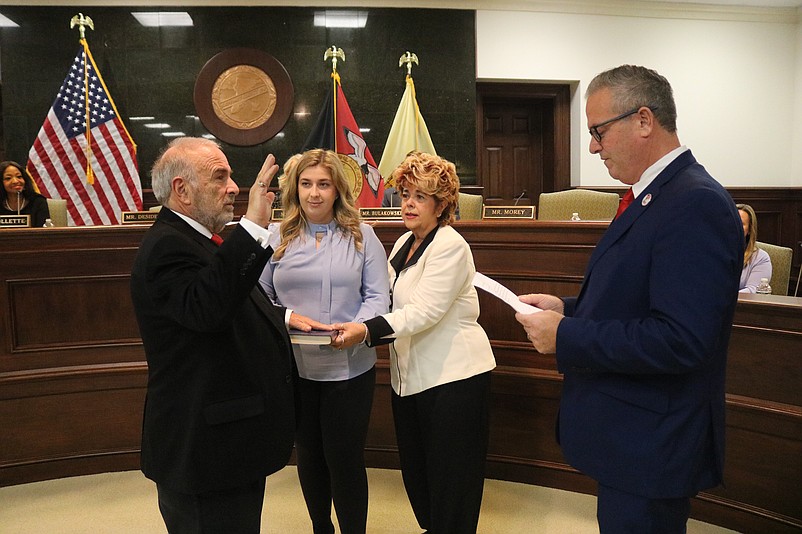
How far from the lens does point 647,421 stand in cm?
122

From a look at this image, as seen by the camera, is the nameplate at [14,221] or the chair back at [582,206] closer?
the nameplate at [14,221]

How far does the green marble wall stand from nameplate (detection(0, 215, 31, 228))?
11.6ft

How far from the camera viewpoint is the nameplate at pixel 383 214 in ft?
10.9

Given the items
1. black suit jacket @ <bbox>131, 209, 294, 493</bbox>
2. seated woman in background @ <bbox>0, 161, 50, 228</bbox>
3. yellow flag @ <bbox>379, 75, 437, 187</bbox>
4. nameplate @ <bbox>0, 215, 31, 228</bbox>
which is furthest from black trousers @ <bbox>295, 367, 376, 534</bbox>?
yellow flag @ <bbox>379, 75, 437, 187</bbox>

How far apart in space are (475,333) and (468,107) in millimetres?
5301

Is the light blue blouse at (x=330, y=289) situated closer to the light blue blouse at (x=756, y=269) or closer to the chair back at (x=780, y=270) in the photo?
the light blue blouse at (x=756, y=269)

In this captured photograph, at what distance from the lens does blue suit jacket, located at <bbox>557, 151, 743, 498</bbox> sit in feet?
3.64

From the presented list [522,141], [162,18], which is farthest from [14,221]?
[522,141]

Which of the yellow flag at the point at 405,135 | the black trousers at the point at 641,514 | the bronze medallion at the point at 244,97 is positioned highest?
the bronze medallion at the point at 244,97

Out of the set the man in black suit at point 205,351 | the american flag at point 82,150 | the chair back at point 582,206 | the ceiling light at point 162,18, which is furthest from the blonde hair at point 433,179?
the ceiling light at point 162,18

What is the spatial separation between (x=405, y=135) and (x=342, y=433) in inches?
176

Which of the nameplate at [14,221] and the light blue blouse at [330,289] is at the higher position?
the nameplate at [14,221]

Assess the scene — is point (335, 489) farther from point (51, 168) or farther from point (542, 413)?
point (51, 168)

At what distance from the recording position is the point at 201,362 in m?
1.43
